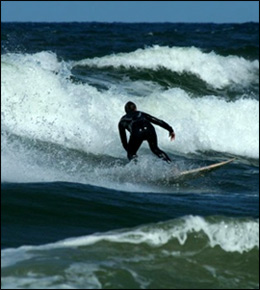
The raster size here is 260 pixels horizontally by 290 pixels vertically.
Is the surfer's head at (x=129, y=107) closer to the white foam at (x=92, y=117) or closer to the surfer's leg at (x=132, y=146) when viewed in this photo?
the surfer's leg at (x=132, y=146)

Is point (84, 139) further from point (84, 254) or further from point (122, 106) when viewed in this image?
point (84, 254)

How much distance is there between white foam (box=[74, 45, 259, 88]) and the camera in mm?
29047

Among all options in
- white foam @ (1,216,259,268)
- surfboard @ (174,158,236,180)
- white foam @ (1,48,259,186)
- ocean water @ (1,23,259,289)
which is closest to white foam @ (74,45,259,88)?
ocean water @ (1,23,259,289)

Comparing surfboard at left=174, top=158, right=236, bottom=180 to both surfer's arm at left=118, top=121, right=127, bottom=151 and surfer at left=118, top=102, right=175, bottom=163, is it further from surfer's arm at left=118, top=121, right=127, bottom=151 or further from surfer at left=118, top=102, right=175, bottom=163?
surfer's arm at left=118, top=121, right=127, bottom=151

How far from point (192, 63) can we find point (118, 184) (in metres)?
19.2

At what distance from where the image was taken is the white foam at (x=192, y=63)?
95.3 ft

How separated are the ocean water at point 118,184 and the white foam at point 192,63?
A: 278mm

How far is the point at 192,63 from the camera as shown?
31484mm

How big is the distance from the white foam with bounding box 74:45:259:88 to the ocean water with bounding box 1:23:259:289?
11.0 inches

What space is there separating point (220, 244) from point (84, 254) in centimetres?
147

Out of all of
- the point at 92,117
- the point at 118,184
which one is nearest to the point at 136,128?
the point at 118,184

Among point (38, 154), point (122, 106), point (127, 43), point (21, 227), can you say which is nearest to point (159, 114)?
point (122, 106)

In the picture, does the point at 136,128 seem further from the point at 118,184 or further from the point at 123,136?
the point at 118,184

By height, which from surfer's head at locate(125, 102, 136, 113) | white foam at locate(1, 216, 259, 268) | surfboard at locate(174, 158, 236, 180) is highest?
surfer's head at locate(125, 102, 136, 113)
